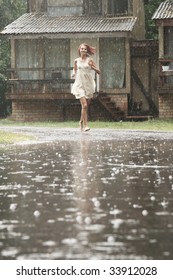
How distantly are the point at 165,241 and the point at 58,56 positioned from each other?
3241 cm

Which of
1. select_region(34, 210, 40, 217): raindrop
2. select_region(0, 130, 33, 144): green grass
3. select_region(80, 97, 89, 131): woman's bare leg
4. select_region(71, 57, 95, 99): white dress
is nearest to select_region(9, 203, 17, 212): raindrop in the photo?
select_region(34, 210, 40, 217): raindrop

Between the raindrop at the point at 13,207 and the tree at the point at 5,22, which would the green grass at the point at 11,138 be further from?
the tree at the point at 5,22

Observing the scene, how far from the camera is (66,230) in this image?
23.0 ft

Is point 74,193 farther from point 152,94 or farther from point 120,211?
point 152,94

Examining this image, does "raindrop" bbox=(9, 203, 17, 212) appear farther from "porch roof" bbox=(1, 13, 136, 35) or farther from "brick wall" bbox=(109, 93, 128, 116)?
"brick wall" bbox=(109, 93, 128, 116)

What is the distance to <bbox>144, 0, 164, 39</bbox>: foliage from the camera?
42.6 metres

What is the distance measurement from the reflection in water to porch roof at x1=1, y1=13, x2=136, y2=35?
2084 centimetres

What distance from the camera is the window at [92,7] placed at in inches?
1517

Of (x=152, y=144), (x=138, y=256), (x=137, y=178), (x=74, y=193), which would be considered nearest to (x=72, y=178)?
(x=137, y=178)

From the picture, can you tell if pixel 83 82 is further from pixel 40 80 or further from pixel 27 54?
pixel 27 54

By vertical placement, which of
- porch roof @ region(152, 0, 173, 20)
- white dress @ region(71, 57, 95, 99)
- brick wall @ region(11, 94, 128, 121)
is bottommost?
brick wall @ region(11, 94, 128, 121)

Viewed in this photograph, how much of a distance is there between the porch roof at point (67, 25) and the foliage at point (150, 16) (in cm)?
519

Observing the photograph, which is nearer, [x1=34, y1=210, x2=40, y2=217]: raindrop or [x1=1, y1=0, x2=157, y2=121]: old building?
[x1=34, y1=210, x2=40, y2=217]: raindrop
